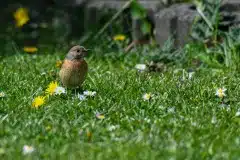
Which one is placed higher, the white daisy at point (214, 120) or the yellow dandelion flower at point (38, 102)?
the white daisy at point (214, 120)

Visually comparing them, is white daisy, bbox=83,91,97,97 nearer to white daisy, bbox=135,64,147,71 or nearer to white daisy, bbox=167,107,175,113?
white daisy, bbox=167,107,175,113

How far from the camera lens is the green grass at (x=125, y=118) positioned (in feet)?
12.9

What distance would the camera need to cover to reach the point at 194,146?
4.00 metres

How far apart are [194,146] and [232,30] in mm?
2925

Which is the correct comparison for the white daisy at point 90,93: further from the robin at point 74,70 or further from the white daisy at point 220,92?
the white daisy at point 220,92

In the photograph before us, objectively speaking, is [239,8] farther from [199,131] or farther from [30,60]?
[199,131]

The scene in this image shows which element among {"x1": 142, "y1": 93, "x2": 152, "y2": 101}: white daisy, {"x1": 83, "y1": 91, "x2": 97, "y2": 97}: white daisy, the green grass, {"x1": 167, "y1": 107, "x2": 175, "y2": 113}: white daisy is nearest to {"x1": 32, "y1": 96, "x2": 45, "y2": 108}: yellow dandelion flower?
the green grass

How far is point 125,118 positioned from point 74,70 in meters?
0.87

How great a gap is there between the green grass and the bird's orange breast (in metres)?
0.18

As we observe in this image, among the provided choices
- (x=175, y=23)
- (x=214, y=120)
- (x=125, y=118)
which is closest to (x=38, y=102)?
(x=125, y=118)

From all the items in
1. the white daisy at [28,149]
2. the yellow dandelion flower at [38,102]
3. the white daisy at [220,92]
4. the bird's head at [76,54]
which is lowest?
the white daisy at [220,92]

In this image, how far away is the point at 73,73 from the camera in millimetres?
5324

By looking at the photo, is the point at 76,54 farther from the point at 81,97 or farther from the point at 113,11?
the point at 113,11

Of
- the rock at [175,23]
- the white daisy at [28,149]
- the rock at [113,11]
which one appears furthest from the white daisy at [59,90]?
the rock at [113,11]
